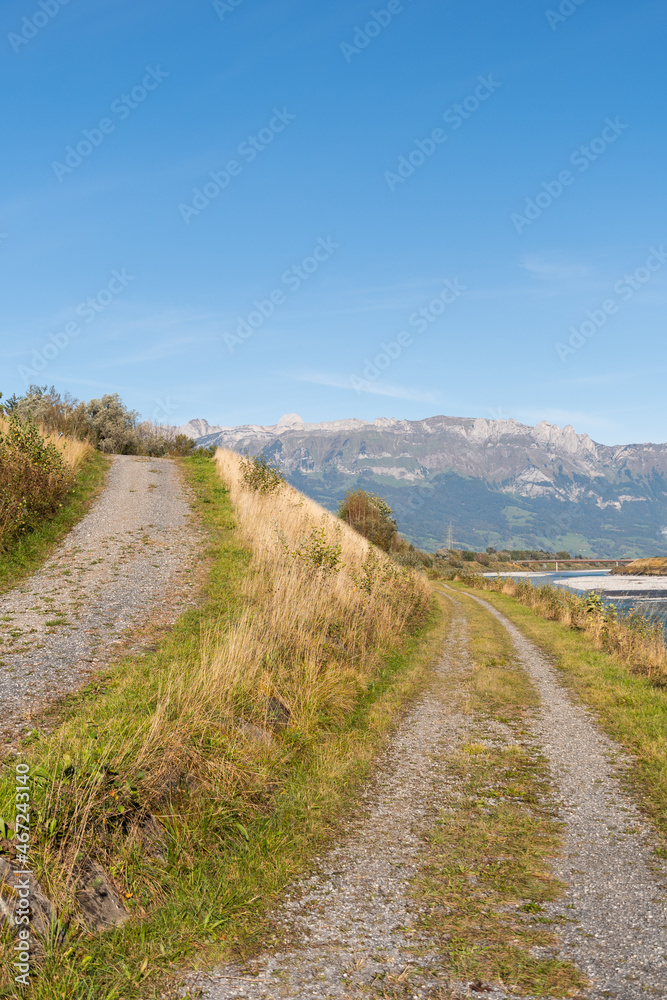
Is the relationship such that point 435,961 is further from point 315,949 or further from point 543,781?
point 543,781

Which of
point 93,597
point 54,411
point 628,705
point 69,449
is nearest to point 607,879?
point 628,705

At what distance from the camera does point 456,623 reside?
23.5m

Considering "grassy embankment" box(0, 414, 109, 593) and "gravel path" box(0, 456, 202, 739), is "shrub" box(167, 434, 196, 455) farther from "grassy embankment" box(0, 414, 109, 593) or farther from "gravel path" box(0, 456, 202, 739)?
"gravel path" box(0, 456, 202, 739)

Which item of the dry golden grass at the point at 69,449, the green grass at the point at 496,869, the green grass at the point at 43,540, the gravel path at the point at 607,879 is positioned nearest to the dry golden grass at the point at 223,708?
the green grass at the point at 496,869

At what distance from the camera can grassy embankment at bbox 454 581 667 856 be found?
7.35 m

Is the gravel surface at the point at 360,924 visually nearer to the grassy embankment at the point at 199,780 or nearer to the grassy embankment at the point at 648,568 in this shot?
the grassy embankment at the point at 199,780

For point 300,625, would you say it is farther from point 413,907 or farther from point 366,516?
point 366,516

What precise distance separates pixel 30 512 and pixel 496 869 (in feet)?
47.0

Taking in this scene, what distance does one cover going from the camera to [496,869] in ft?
16.0

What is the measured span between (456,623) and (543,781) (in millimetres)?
16686

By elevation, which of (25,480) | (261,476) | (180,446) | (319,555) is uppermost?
(180,446)

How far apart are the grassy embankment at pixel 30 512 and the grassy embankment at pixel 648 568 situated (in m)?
106

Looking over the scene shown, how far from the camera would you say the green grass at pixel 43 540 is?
12.3 metres

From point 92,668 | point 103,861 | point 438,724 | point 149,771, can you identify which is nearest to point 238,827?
point 149,771
